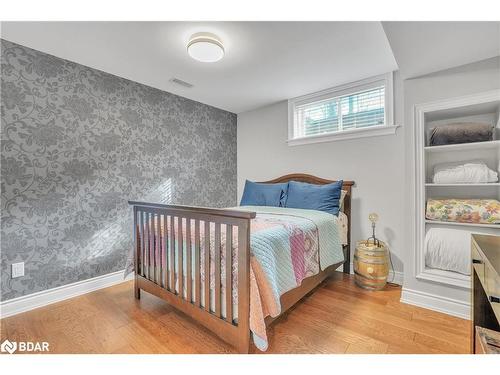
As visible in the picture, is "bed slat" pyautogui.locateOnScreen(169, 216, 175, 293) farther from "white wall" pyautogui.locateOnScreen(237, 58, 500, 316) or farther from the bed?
"white wall" pyautogui.locateOnScreen(237, 58, 500, 316)

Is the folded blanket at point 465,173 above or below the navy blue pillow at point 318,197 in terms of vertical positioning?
above

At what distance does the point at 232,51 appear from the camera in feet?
6.72

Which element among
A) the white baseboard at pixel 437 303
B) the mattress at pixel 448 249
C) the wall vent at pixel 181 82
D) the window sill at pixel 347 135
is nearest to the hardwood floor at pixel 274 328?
the white baseboard at pixel 437 303

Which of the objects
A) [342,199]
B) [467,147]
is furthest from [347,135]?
[467,147]

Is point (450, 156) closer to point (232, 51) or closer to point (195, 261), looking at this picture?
point (232, 51)

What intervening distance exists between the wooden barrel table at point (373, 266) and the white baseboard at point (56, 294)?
243 cm

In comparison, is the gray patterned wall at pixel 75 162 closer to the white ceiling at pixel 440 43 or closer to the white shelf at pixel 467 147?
the white ceiling at pixel 440 43

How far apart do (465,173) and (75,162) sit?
3255 millimetres

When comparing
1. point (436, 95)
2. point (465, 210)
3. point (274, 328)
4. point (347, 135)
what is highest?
point (436, 95)

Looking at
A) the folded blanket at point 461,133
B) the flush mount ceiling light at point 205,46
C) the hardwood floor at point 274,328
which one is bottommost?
the hardwood floor at point 274,328

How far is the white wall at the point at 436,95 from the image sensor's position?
1.72 metres

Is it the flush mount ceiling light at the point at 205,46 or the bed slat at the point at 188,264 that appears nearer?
the bed slat at the point at 188,264

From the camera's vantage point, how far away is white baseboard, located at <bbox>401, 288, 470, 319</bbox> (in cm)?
176

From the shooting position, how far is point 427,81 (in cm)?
192
